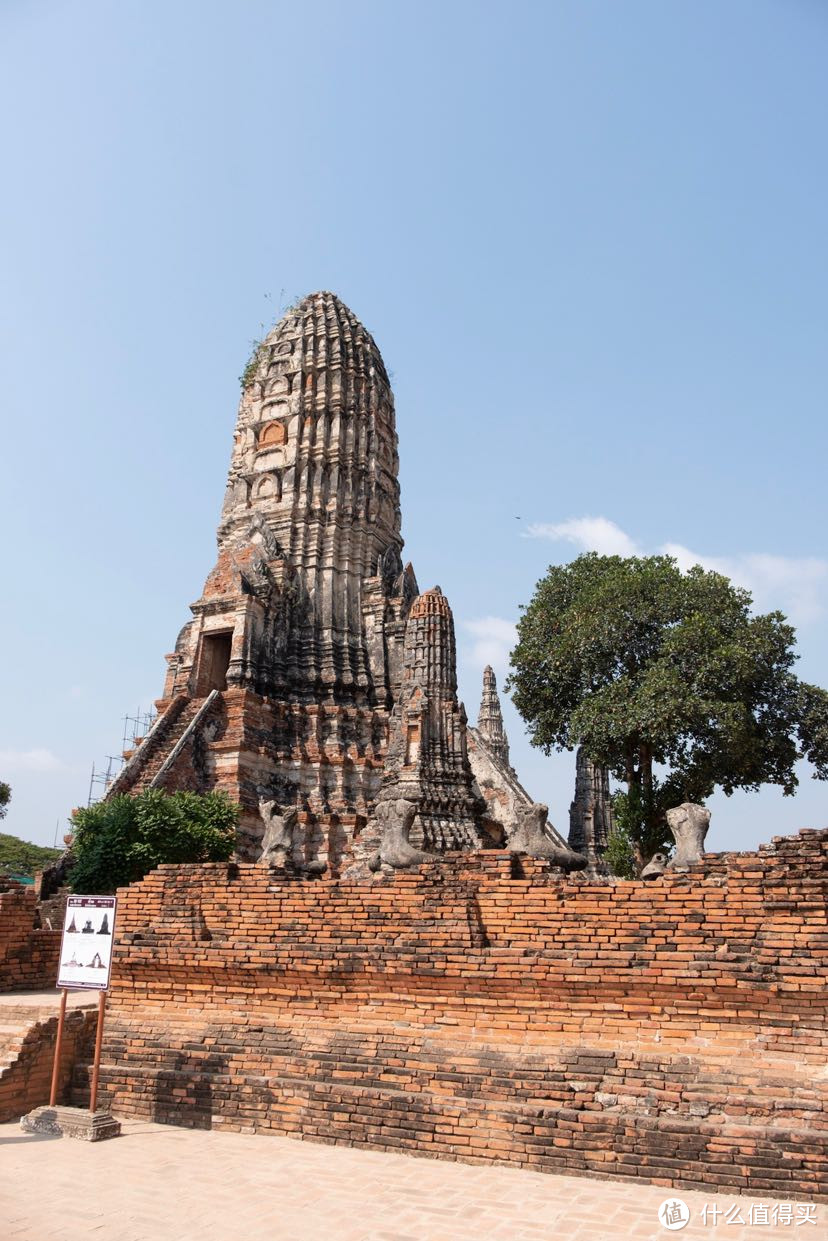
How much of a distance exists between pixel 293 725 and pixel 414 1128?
20279 mm

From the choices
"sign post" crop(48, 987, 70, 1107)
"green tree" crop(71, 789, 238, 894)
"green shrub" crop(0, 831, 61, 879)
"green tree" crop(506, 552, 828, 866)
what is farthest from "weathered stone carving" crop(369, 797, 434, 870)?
"green shrub" crop(0, 831, 61, 879)

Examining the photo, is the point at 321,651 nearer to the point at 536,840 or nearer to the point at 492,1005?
the point at 536,840

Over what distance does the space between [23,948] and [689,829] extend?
33.9 ft

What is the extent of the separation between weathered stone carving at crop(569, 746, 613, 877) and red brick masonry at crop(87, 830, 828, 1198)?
2032 cm

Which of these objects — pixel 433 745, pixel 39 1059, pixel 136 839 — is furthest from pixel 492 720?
pixel 39 1059

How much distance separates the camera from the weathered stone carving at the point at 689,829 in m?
9.28

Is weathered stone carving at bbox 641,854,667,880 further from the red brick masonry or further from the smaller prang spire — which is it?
the smaller prang spire

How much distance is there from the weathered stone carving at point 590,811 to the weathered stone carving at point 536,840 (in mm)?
18937

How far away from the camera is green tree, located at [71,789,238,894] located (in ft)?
62.7

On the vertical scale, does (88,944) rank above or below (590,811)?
below

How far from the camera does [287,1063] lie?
30.8 ft

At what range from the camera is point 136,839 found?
19.5m

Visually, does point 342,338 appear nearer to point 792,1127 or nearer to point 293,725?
point 293,725

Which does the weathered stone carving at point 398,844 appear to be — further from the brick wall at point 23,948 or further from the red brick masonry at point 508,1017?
the brick wall at point 23,948
